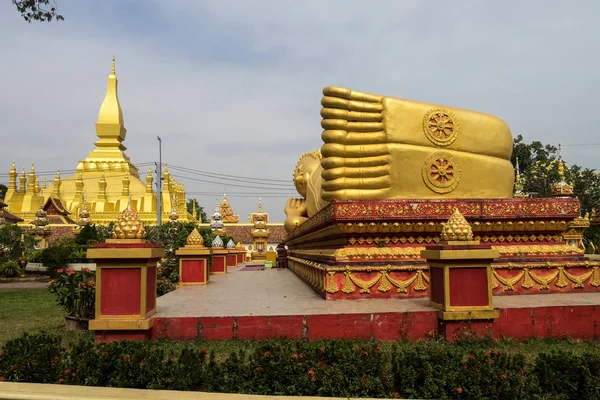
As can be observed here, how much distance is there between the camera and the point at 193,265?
12344 millimetres

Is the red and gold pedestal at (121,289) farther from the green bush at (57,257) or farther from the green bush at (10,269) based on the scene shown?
the green bush at (10,269)

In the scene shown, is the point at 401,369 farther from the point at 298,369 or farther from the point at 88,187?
the point at 88,187

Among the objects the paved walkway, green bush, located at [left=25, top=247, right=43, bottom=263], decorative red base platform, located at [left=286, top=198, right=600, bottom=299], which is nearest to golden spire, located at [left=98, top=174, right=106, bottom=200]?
green bush, located at [left=25, top=247, right=43, bottom=263]

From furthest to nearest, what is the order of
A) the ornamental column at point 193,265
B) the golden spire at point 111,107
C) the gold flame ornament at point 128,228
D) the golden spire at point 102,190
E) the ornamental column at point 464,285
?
the golden spire at point 111,107 → the golden spire at point 102,190 → the ornamental column at point 193,265 → the gold flame ornament at point 128,228 → the ornamental column at point 464,285

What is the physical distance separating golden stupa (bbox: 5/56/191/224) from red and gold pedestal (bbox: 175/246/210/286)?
25.8 meters

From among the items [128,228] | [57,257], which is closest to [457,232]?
[128,228]

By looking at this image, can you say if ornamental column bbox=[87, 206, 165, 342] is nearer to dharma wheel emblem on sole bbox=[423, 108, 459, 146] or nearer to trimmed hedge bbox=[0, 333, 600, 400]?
trimmed hedge bbox=[0, 333, 600, 400]

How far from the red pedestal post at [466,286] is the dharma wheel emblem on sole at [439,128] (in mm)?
3525

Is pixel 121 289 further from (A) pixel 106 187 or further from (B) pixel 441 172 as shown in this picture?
(A) pixel 106 187

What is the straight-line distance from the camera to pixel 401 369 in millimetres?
4195

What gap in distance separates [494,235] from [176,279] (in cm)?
861

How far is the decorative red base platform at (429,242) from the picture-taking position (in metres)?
7.82

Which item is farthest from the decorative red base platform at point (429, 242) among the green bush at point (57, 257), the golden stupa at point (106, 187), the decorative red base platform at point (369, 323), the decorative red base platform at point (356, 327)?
the golden stupa at point (106, 187)

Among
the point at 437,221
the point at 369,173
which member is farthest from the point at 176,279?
the point at 437,221
